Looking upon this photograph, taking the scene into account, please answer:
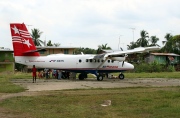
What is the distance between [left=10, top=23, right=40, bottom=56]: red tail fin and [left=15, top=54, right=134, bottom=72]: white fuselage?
0.50 m

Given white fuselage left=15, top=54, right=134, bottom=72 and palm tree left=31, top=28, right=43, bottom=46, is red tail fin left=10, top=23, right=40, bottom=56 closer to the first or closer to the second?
white fuselage left=15, top=54, right=134, bottom=72

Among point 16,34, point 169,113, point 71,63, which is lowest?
point 169,113

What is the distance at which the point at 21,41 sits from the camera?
32.9 m

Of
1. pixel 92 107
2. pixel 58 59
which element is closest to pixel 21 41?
pixel 58 59

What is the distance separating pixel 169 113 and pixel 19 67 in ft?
228

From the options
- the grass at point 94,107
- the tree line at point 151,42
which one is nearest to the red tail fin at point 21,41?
the grass at point 94,107

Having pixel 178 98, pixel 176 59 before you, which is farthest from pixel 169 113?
pixel 176 59

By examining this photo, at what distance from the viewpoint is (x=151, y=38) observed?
107 metres

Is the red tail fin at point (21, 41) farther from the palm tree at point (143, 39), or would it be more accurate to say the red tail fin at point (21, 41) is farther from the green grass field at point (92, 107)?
the palm tree at point (143, 39)

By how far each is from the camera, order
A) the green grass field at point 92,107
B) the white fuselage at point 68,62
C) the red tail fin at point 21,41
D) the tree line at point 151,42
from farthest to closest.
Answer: the tree line at point 151,42
the white fuselage at point 68,62
the red tail fin at point 21,41
the green grass field at point 92,107

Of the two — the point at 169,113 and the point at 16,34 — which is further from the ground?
the point at 16,34

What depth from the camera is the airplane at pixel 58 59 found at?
32928 mm

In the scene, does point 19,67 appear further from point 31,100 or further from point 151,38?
point 31,100

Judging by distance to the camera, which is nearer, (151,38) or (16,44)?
(16,44)
